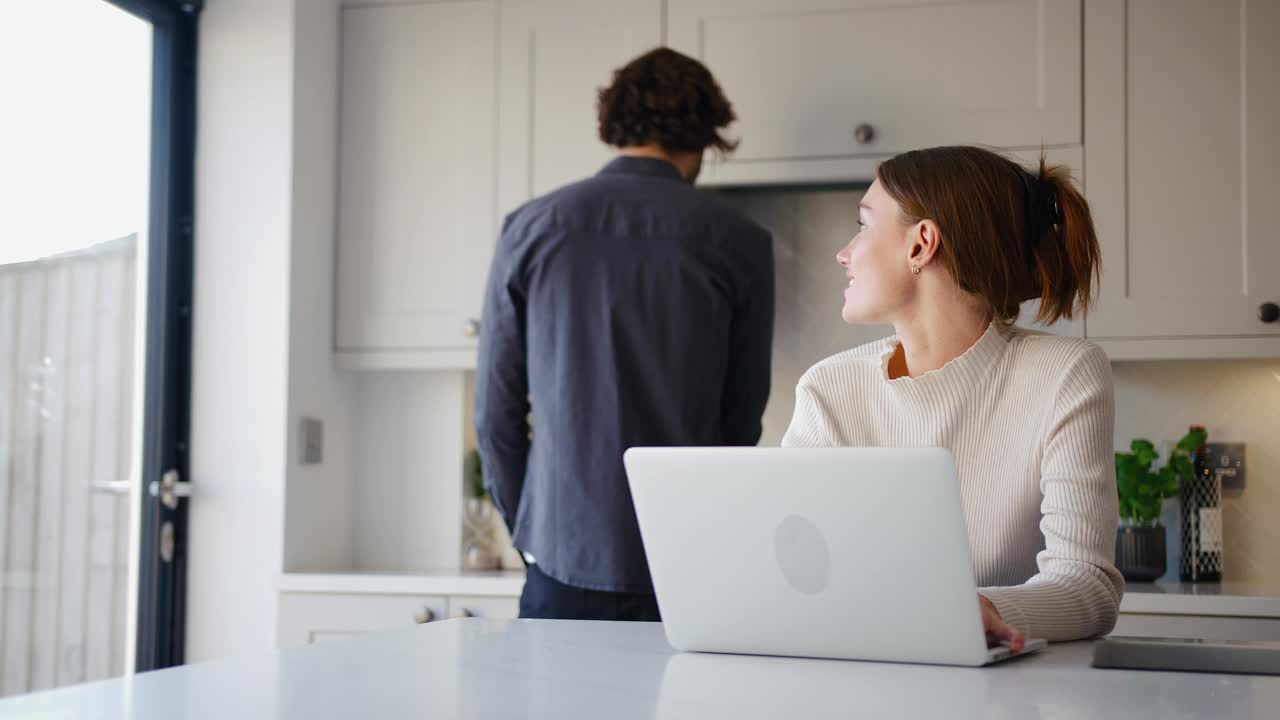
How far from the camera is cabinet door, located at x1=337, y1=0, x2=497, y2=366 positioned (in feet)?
9.34

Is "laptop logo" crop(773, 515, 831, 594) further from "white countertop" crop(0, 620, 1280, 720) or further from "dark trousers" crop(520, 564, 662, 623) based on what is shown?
"dark trousers" crop(520, 564, 662, 623)

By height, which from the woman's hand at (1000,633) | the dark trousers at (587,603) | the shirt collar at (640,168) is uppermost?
the shirt collar at (640,168)

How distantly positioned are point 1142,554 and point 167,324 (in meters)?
2.05

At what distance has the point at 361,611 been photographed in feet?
8.70

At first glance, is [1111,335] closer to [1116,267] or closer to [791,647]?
[1116,267]

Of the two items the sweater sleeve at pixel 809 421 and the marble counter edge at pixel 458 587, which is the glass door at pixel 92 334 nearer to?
the marble counter edge at pixel 458 587

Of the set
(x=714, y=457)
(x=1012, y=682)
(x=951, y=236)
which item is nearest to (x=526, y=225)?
(x=951, y=236)

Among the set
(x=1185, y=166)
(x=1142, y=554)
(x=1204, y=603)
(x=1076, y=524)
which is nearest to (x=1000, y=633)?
(x=1076, y=524)

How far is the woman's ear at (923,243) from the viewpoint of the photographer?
1.51 m

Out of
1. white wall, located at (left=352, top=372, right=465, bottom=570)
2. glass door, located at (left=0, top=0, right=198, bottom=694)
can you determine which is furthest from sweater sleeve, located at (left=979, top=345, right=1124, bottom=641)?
white wall, located at (left=352, top=372, right=465, bottom=570)

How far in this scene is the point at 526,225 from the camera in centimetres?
200

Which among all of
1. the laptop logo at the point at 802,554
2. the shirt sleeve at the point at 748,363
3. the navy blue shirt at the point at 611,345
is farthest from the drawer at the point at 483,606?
the laptop logo at the point at 802,554

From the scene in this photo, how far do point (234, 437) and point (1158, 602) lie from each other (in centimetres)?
185

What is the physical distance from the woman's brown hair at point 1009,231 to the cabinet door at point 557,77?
137 centimetres
